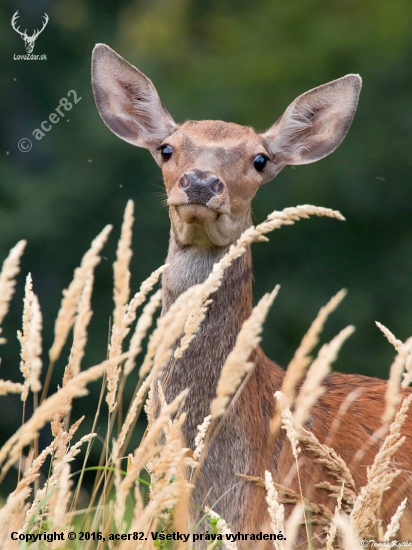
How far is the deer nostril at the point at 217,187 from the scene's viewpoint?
438cm

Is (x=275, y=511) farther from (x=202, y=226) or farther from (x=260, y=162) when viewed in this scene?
(x=260, y=162)

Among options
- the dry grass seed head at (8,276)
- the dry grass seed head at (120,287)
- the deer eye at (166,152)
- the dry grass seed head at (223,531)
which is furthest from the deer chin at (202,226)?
the dry grass seed head at (8,276)

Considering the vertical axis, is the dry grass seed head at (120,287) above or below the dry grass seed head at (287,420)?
above

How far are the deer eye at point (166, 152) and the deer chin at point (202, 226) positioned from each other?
1.38 ft

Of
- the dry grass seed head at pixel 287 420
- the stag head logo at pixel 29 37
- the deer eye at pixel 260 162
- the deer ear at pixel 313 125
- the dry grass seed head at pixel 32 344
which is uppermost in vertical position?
the stag head logo at pixel 29 37

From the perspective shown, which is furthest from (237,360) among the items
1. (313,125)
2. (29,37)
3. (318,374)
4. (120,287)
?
(29,37)

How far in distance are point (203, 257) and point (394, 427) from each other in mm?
1826

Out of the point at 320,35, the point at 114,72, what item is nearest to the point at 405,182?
the point at 320,35

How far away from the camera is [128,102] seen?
561 centimetres

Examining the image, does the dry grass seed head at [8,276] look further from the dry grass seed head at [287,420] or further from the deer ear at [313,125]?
the deer ear at [313,125]

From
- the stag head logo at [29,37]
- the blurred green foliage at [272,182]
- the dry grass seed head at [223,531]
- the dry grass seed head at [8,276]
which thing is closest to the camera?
the dry grass seed head at [8,276]

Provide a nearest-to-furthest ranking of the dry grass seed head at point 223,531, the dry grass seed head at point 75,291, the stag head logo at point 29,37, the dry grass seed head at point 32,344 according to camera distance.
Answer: the dry grass seed head at point 75,291 < the dry grass seed head at point 32,344 < the dry grass seed head at point 223,531 < the stag head logo at point 29,37

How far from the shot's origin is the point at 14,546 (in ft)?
9.84

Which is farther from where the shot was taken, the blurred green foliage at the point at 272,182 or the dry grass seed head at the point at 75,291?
the blurred green foliage at the point at 272,182
